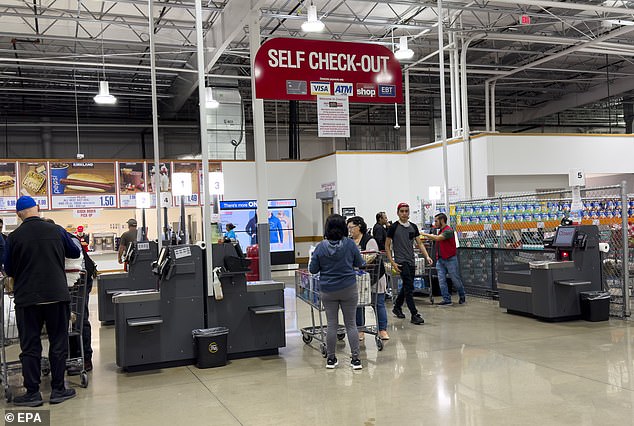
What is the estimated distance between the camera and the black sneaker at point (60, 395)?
5.16 meters

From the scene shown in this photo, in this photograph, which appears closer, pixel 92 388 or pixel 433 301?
pixel 92 388

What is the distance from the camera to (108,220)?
1770 cm

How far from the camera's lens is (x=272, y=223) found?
60.0 ft

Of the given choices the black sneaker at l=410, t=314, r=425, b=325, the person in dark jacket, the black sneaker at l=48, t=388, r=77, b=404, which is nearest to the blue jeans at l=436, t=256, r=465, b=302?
the person in dark jacket

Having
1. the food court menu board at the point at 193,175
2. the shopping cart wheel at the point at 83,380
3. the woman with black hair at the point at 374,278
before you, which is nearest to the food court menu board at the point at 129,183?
the food court menu board at the point at 193,175

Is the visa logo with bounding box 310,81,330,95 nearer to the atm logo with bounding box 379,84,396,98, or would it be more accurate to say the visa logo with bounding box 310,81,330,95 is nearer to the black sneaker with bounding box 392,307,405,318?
the atm logo with bounding box 379,84,396,98

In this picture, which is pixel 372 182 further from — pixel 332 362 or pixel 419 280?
pixel 332 362

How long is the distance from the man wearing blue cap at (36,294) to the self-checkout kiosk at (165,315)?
96cm

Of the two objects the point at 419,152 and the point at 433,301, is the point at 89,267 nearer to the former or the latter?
the point at 433,301

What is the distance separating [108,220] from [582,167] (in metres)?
13.0

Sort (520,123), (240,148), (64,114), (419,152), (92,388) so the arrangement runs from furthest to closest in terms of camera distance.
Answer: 1. (520,123)
2. (64,114)
3. (240,148)
4. (419,152)
5. (92,388)

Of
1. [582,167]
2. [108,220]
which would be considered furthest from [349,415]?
[108,220]

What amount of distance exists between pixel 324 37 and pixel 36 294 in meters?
12.8

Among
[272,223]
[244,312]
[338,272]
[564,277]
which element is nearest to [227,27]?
[244,312]
